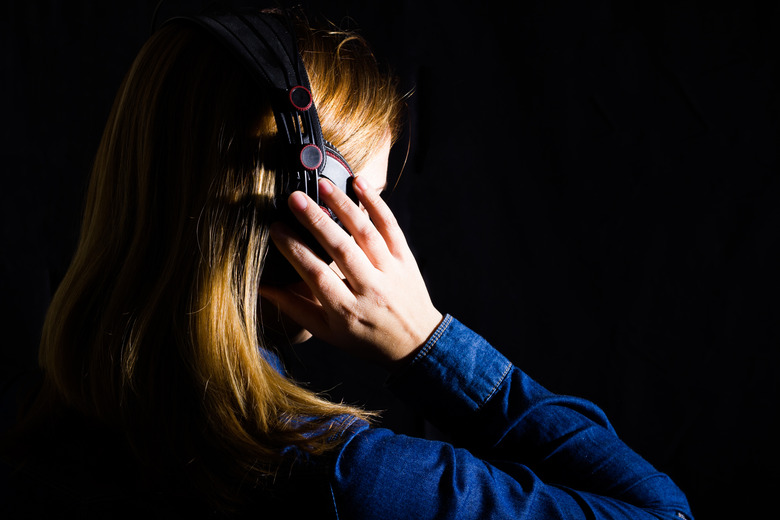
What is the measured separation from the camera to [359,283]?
52cm

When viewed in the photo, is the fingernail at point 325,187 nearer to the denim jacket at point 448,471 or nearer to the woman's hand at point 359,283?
the woman's hand at point 359,283

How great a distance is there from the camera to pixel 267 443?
489 mm

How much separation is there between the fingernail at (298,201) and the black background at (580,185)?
0.71 meters

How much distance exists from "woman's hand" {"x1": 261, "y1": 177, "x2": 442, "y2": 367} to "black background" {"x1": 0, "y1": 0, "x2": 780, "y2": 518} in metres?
0.61

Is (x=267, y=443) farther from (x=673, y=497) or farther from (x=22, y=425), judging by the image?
(x=673, y=497)

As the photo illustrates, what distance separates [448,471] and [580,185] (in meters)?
0.81

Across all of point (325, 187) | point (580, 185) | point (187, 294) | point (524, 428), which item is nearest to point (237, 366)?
point (187, 294)

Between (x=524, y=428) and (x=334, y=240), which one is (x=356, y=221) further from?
(x=524, y=428)

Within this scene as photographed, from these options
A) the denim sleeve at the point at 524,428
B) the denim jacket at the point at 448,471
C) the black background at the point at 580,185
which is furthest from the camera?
the black background at the point at 580,185

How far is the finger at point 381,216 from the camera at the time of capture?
0.54 metres

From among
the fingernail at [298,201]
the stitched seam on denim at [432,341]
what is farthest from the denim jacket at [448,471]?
the fingernail at [298,201]

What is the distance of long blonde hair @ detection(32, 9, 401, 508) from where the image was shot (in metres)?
0.49

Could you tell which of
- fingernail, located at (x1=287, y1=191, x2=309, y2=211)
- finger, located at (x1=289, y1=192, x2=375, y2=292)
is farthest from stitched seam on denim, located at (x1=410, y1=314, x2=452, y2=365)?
fingernail, located at (x1=287, y1=191, x2=309, y2=211)

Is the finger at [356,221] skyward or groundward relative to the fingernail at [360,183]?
groundward
